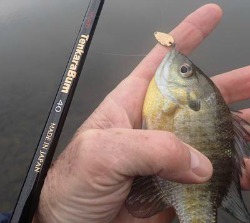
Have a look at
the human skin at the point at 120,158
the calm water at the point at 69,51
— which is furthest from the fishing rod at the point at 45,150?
the calm water at the point at 69,51

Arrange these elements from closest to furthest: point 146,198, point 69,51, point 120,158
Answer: point 120,158 < point 146,198 < point 69,51

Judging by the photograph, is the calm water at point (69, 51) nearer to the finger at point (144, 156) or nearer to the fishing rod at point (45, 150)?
the fishing rod at point (45, 150)

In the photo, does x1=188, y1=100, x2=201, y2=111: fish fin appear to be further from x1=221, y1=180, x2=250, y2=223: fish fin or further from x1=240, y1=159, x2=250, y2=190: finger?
x1=240, y1=159, x2=250, y2=190: finger

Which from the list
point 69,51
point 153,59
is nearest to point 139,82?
point 153,59

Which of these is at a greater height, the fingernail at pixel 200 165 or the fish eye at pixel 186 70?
the fish eye at pixel 186 70

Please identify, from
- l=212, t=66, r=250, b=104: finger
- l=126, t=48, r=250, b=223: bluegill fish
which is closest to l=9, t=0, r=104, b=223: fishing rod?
l=126, t=48, r=250, b=223: bluegill fish

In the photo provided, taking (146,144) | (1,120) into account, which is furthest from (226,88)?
(1,120)

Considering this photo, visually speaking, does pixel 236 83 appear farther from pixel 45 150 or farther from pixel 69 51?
pixel 69 51
